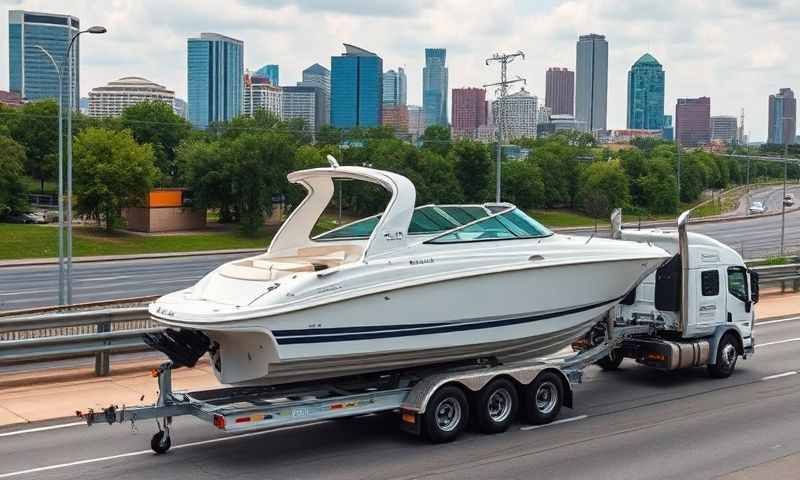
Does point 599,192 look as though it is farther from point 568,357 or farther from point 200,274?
point 568,357

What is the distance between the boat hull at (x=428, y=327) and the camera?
11.9 meters

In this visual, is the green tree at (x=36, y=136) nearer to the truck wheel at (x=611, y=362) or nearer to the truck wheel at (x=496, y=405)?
the truck wheel at (x=611, y=362)

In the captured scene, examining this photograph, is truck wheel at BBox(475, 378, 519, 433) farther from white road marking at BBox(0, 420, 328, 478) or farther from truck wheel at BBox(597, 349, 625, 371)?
truck wheel at BBox(597, 349, 625, 371)

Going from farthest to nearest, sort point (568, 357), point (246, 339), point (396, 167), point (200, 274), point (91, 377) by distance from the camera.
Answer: point (396, 167), point (200, 274), point (91, 377), point (568, 357), point (246, 339)

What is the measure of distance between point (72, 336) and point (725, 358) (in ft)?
35.5

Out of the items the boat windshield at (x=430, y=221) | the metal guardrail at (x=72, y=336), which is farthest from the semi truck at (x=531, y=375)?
the metal guardrail at (x=72, y=336)

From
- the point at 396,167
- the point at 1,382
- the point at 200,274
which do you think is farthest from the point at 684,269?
the point at 396,167

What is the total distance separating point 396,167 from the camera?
63.3 metres

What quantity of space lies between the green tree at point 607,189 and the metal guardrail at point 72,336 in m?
52.2

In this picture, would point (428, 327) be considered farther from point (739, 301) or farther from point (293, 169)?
point (293, 169)

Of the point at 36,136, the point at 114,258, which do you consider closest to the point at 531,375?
the point at 114,258

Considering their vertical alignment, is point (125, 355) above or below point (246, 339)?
below

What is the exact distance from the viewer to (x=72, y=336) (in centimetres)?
1548

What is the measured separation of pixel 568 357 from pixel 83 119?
8888 centimetres
